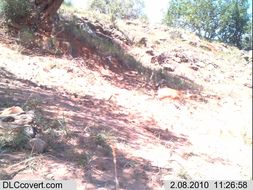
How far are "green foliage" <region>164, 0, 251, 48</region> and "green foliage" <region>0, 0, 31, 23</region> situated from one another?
1350 centimetres

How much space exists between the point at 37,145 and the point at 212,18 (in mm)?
23447

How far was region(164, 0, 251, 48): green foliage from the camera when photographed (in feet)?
76.3

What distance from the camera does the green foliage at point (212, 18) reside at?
916 inches

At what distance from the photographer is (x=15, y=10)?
915cm

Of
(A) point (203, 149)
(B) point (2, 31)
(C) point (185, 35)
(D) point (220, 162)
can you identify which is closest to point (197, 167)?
(D) point (220, 162)

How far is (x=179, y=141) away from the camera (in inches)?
222

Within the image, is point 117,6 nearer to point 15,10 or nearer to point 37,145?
point 15,10

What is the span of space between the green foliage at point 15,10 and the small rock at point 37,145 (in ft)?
18.7

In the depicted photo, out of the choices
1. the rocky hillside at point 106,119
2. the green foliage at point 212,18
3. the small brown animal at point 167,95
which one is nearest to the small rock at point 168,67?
the rocky hillside at point 106,119

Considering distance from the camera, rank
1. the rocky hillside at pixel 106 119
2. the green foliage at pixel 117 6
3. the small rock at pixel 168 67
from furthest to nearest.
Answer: the green foliage at pixel 117 6 → the small rock at pixel 168 67 → the rocky hillside at pixel 106 119

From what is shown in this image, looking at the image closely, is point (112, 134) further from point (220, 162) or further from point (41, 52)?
point (41, 52)

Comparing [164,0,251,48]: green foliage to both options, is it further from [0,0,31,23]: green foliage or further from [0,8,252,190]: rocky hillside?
[0,0,31,23]: green foliage

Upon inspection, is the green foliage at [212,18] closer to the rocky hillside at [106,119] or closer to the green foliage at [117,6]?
the green foliage at [117,6]

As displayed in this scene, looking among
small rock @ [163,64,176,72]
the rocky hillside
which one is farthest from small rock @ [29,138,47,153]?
small rock @ [163,64,176,72]
